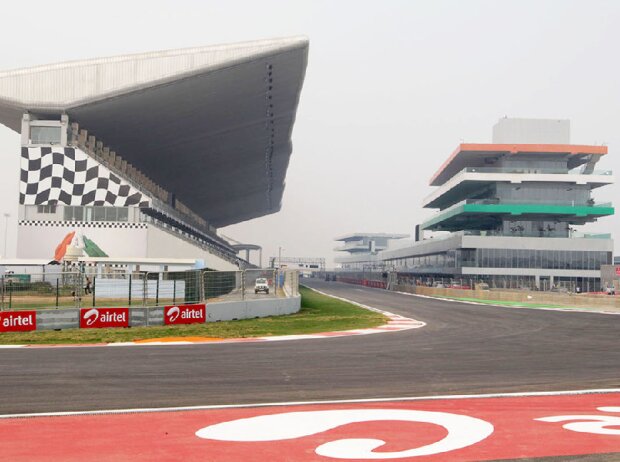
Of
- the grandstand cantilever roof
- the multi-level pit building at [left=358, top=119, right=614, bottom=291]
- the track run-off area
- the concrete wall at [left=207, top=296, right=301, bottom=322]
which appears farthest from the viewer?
the multi-level pit building at [left=358, top=119, right=614, bottom=291]

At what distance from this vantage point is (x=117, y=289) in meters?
20.0

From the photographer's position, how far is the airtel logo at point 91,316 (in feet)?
61.3

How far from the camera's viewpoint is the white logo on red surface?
5480 millimetres

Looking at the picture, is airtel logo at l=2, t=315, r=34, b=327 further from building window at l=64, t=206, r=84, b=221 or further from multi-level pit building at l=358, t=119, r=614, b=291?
multi-level pit building at l=358, t=119, r=614, b=291

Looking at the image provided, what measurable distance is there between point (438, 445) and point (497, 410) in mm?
1923

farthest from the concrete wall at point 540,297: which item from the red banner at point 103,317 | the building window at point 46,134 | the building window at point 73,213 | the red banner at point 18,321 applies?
the building window at point 46,134

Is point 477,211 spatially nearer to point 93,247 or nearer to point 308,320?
point 93,247

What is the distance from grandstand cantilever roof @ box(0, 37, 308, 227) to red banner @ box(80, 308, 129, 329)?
2401 cm

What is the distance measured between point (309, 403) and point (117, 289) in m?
13.7

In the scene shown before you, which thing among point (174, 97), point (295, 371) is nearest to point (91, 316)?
point (295, 371)

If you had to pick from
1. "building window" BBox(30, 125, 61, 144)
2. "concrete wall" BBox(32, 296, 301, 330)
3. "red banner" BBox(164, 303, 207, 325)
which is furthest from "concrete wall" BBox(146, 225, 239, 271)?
"red banner" BBox(164, 303, 207, 325)

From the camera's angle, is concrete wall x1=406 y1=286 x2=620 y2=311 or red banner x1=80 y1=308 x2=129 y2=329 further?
concrete wall x1=406 y1=286 x2=620 y2=311

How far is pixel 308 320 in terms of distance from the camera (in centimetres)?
2245

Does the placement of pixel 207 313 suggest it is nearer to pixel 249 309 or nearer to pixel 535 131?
pixel 249 309
